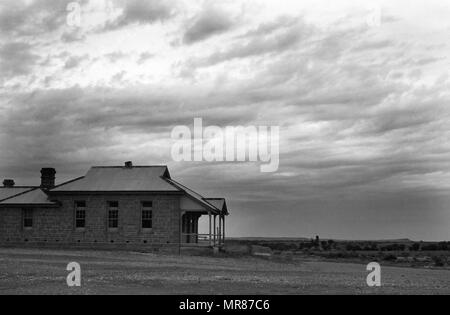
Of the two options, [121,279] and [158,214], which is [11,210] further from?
[121,279]

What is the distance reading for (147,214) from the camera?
38.3 meters

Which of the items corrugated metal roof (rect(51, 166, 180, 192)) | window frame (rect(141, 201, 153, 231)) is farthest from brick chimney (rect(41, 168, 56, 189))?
window frame (rect(141, 201, 153, 231))

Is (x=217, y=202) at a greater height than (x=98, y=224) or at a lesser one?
greater

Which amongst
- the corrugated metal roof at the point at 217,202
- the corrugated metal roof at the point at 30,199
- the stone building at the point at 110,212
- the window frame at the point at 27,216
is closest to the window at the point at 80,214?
the stone building at the point at 110,212

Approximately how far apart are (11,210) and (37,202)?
206 cm

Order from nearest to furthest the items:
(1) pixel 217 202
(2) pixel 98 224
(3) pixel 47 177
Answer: (2) pixel 98 224
(1) pixel 217 202
(3) pixel 47 177

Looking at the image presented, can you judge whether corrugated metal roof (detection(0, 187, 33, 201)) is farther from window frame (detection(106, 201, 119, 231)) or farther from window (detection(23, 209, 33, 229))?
window frame (detection(106, 201, 119, 231))

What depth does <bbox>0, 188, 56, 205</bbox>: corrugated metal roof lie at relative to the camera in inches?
1569

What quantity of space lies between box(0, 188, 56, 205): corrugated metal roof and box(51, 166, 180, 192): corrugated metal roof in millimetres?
1249

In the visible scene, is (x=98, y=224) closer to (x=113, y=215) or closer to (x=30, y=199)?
(x=113, y=215)

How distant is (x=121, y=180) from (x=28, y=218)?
6.52 m

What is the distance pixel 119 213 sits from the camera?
38.5 m

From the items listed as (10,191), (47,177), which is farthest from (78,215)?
(10,191)
